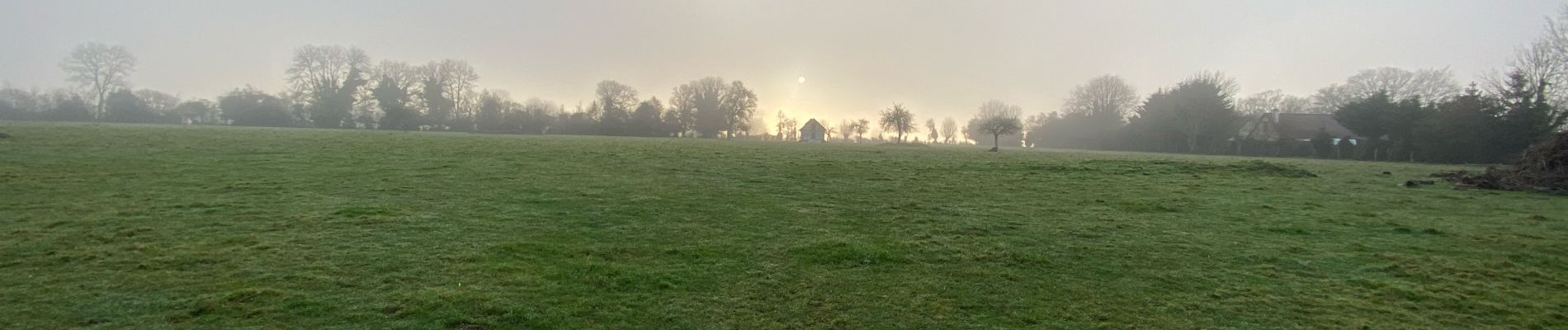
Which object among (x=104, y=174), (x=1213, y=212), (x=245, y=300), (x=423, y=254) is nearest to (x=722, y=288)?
(x=423, y=254)

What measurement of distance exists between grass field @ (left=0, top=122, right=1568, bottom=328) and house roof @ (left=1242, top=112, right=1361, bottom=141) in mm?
53571

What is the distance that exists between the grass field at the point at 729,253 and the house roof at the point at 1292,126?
5357cm

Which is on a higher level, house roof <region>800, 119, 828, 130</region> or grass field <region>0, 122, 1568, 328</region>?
house roof <region>800, 119, 828, 130</region>

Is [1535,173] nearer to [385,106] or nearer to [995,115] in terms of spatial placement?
[995,115]

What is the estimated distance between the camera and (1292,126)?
63719 millimetres

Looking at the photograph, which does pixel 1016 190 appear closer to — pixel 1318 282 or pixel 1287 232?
pixel 1287 232

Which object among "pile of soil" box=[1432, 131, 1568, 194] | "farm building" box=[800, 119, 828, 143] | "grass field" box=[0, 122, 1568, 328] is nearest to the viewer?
"grass field" box=[0, 122, 1568, 328]

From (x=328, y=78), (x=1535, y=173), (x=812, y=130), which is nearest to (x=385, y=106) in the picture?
(x=328, y=78)

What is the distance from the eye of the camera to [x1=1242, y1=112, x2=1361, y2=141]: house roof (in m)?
62.3

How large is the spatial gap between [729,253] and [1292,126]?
239 feet

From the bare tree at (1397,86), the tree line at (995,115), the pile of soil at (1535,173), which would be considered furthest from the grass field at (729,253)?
the bare tree at (1397,86)

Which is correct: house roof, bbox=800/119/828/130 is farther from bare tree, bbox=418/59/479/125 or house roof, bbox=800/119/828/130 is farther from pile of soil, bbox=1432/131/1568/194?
pile of soil, bbox=1432/131/1568/194

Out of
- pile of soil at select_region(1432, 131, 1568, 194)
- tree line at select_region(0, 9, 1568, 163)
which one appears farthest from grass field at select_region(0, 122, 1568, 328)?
tree line at select_region(0, 9, 1568, 163)

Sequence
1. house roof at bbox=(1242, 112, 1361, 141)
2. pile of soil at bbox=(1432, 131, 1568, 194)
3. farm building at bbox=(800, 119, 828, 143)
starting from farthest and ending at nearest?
1. farm building at bbox=(800, 119, 828, 143)
2. house roof at bbox=(1242, 112, 1361, 141)
3. pile of soil at bbox=(1432, 131, 1568, 194)
